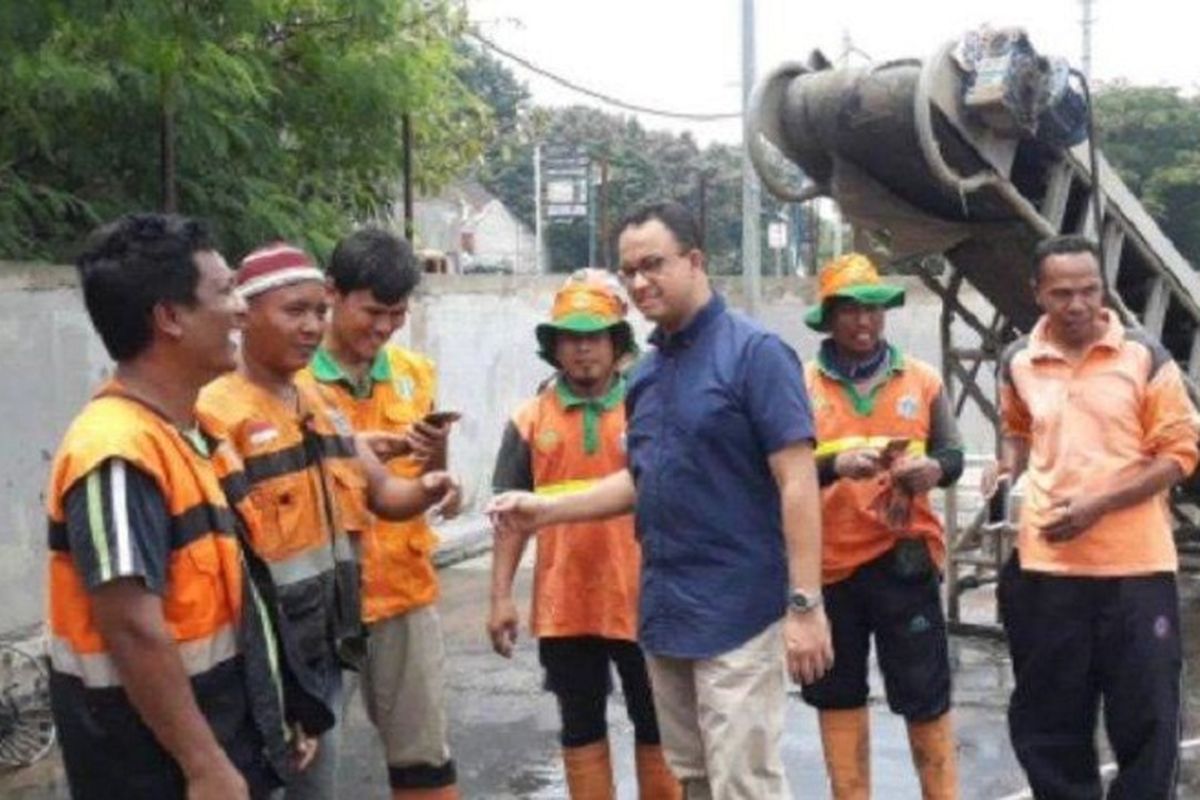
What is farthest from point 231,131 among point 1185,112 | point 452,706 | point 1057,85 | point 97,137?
point 1185,112

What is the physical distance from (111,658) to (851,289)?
3.04m

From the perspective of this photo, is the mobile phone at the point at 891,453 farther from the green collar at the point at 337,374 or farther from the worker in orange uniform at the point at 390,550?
the green collar at the point at 337,374

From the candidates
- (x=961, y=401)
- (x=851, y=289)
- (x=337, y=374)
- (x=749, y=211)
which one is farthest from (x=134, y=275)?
(x=749, y=211)

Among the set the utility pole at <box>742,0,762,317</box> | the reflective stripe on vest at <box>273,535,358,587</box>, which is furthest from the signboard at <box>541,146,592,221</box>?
the reflective stripe on vest at <box>273,535,358,587</box>

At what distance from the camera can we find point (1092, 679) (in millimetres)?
5109

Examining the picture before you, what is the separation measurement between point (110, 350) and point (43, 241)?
6.65 metres

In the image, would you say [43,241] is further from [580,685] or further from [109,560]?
[109,560]

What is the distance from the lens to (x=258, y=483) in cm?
399

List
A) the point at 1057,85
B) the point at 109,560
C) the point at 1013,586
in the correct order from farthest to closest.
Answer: the point at 1057,85
the point at 1013,586
the point at 109,560

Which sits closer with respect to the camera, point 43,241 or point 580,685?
point 580,685

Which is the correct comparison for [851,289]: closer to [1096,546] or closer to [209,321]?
[1096,546]

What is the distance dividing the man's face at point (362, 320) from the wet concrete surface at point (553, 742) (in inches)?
89.3

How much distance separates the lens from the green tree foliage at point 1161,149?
33.0 m

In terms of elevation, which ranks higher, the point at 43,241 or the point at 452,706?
the point at 43,241
